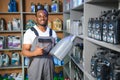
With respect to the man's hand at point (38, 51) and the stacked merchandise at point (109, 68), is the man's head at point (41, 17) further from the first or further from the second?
the stacked merchandise at point (109, 68)

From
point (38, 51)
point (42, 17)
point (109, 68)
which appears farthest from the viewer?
point (42, 17)

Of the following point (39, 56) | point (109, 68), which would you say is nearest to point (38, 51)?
point (39, 56)

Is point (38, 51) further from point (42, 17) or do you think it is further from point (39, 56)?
point (42, 17)

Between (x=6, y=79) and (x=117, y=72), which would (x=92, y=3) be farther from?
(x=6, y=79)

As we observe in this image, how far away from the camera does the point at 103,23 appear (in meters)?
1.64

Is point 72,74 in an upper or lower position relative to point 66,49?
lower

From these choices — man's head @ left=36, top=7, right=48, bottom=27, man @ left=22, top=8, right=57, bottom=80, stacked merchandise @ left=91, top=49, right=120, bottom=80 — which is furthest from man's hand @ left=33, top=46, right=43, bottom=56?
stacked merchandise @ left=91, top=49, right=120, bottom=80

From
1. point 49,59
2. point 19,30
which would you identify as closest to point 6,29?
point 19,30

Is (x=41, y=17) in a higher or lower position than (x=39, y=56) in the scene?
higher

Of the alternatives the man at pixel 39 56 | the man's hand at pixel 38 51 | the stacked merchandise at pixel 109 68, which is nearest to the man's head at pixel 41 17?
the man at pixel 39 56

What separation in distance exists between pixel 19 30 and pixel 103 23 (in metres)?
3.05

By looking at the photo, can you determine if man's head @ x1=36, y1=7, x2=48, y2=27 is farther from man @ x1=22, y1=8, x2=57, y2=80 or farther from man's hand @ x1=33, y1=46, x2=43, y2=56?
man's hand @ x1=33, y1=46, x2=43, y2=56

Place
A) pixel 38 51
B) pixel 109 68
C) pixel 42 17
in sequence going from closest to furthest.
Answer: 1. pixel 109 68
2. pixel 38 51
3. pixel 42 17

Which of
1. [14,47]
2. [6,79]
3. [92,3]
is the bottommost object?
[6,79]
